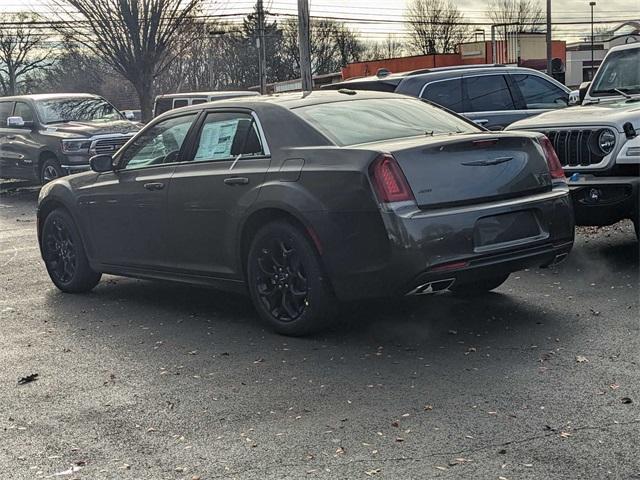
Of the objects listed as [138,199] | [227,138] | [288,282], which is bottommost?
[288,282]

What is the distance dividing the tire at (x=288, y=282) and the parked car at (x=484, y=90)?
5680 mm

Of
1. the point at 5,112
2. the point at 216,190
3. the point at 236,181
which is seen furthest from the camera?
the point at 5,112

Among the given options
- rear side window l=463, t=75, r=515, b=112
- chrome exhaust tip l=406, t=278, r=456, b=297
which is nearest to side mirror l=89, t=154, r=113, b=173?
chrome exhaust tip l=406, t=278, r=456, b=297

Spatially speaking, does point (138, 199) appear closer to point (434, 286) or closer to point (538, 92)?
point (434, 286)

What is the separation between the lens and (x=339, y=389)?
189 inches

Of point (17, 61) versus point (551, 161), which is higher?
point (17, 61)

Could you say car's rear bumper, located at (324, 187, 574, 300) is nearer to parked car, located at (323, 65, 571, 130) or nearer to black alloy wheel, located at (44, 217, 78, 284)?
black alloy wheel, located at (44, 217, 78, 284)

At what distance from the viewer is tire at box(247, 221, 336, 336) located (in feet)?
18.5

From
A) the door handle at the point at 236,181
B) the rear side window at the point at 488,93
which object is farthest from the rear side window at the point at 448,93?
the door handle at the point at 236,181

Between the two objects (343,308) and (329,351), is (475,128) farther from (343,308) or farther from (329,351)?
(329,351)

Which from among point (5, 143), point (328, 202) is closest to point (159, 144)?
point (328, 202)

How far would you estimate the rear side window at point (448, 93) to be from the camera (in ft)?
37.3

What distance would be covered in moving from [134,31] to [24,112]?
28.9ft

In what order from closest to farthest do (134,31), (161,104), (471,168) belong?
Result: (471,168), (161,104), (134,31)
